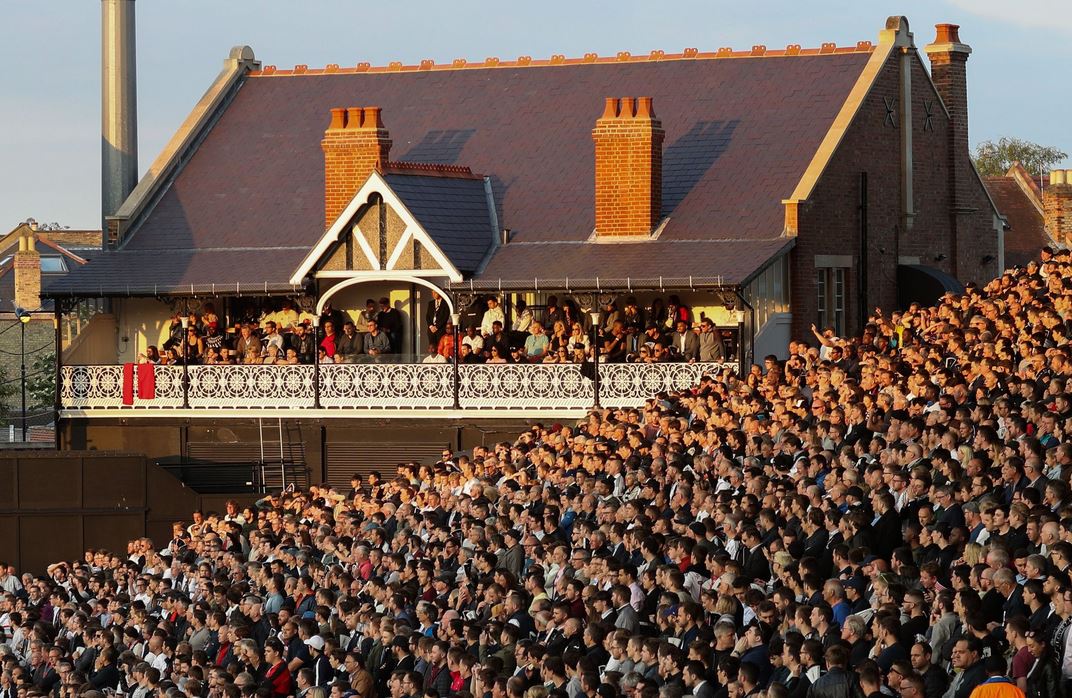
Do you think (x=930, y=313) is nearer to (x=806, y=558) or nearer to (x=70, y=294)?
(x=806, y=558)

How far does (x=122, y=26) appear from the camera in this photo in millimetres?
40688

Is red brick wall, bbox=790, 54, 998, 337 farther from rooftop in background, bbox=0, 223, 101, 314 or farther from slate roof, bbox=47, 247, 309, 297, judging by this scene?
rooftop in background, bbox=0, 223, 101, 314

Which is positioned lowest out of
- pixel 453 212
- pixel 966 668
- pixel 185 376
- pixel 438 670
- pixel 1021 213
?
pixel 438 670

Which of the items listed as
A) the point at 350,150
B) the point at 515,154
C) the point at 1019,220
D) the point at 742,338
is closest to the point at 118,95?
the point at 350,150

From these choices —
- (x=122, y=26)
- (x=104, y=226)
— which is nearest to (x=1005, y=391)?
(x=104, y=226)

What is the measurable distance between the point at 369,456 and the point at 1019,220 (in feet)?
105

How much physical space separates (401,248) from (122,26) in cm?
1068

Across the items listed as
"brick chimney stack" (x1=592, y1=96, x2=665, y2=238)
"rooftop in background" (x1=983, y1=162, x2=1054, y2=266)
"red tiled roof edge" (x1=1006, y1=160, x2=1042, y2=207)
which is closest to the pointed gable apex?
"brick chimney stack" (x1=592, y1=96, x2=665, y2=238)

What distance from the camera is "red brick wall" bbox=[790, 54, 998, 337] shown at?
1300 inches

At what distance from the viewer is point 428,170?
34.6m

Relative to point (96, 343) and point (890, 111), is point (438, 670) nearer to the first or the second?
point (890, 111)

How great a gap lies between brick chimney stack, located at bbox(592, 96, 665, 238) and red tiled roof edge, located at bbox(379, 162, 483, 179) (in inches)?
Answer: 107

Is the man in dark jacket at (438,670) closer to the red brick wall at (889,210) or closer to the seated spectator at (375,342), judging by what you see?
the red brick wall at (889,210)

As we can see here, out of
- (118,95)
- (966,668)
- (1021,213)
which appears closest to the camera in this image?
(966,668)
